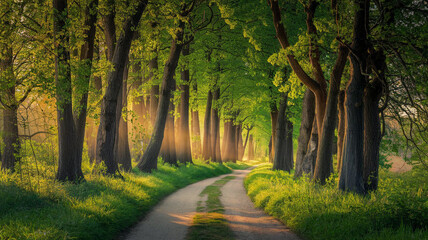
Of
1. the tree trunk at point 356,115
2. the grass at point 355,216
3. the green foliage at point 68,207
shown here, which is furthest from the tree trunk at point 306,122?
the green foliage at point 68,207

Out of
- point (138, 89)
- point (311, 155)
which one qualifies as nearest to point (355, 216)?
point (311, 155)

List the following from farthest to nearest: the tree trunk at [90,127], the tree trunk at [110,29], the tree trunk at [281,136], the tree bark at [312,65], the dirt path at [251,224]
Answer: the tree trunk at [281,136] < the tree trunk at [90,127] < the tree trunk at [110,29] < the tree bark at [312,65] < the dirt path at [251,224]

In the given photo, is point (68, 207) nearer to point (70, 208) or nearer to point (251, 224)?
point (70, 208)

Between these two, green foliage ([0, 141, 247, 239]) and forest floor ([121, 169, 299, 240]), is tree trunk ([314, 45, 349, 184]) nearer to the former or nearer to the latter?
forest floor ([121, 169, 299, 240])

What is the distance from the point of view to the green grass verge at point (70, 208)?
20.7 ft

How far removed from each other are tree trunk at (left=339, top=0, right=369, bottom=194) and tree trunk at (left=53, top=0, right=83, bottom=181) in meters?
8.74

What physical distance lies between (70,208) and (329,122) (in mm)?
8631

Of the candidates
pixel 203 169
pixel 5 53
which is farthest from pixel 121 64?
pixel 203 169

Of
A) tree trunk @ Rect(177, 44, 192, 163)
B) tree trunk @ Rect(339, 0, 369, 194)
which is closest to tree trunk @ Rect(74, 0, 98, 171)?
tree trunk @ Rect(339, 0, 369, 194)

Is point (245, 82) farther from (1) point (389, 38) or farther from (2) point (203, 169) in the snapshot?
(1) point (389, 38)

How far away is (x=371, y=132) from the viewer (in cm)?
1070

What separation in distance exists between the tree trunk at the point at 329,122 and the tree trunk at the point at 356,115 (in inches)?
63.6

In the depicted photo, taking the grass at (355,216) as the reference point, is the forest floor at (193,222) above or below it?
below

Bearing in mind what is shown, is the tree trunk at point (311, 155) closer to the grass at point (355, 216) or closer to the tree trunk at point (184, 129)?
the grass at point (355, 216)
